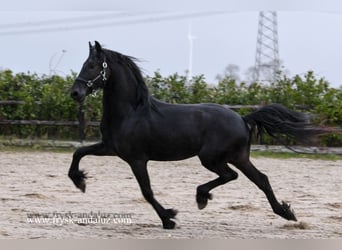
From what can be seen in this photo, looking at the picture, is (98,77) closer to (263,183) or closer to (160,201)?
(263,183)

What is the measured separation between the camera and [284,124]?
7.57 m

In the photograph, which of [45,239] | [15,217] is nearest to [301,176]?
[15,217]

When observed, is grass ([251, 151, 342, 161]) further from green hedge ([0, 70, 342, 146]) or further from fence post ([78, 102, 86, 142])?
fence post ([78, 102, 86, 142])

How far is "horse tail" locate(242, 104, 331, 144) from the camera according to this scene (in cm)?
753

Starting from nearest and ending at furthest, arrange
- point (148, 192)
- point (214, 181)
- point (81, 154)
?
point (148, 192) → point (214, 181) → point (81, 154)

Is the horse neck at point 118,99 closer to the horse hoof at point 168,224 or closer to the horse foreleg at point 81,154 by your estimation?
the horse foreleg at point 81,154

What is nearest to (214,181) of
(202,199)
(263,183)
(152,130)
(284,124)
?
(202,199)

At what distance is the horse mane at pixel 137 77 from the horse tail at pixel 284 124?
3.81 ft

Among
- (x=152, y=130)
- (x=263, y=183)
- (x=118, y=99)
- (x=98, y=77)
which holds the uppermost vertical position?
(x=98, y=77)

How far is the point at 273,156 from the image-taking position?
1464cm

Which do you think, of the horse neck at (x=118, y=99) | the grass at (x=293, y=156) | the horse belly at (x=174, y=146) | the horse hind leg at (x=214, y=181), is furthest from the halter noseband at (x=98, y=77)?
the grass at (x=293, y=156)

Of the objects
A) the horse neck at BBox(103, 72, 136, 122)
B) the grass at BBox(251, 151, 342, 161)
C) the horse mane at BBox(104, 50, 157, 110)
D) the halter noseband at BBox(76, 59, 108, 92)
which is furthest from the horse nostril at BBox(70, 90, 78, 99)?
the grass at BBox(251, 151, 342, 161)

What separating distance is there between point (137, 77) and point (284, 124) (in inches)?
64.5

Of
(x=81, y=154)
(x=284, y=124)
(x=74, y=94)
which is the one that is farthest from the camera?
(x=284, y=124)
